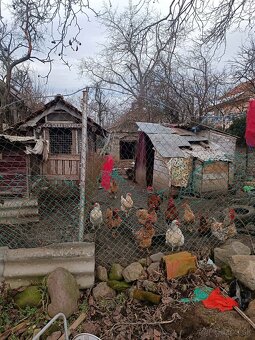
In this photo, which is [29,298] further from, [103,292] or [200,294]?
[200,294]

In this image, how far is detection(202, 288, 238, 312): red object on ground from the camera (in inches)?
120

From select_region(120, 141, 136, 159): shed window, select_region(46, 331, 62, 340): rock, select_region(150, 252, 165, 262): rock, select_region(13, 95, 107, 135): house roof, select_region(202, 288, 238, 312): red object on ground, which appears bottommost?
select_region(46, 331, 62, 340): rock

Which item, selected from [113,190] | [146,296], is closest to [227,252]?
[146,296]

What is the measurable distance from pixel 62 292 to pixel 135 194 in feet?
24.5

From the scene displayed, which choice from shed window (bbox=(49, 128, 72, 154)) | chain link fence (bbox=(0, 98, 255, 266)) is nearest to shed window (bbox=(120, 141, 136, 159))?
chain link fence (bbox=(0, 98, 255, 266))

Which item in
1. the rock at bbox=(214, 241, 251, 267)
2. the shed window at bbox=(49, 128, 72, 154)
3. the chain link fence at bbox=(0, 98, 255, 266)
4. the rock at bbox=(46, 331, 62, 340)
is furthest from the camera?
the shed window at bbox=(49, 128, 72, 154)

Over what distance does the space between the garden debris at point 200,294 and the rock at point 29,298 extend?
164cm

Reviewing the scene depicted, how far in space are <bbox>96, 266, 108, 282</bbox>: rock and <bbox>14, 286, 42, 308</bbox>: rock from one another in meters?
0.72

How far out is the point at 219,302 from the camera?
3115mm

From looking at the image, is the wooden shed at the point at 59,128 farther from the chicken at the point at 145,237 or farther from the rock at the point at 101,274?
the rock at the point at 101,274

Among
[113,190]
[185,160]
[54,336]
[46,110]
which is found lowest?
[54,336]

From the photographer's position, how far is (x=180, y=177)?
1052 cm

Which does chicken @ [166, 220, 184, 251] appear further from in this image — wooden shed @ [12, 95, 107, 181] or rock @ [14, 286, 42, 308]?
wooden shed @ [12, 95, 107, 181]

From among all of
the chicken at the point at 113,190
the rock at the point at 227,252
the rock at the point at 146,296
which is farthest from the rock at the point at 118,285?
the chicken at the point at 113,190
